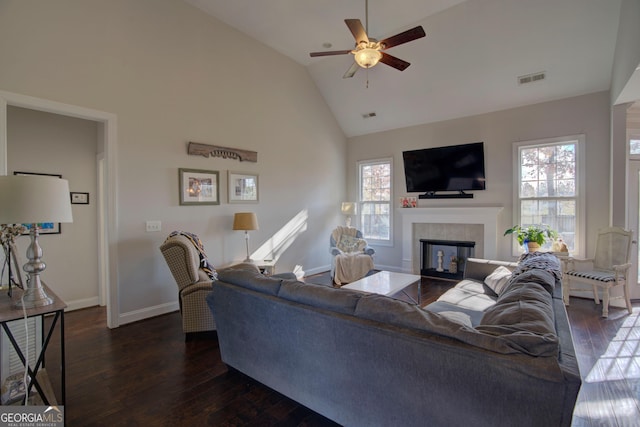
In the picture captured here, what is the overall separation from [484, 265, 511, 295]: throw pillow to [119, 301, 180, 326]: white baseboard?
3.81 meters

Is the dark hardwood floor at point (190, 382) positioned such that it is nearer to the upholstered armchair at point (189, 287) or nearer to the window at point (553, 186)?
the upholstered armchair at point (189, 287)

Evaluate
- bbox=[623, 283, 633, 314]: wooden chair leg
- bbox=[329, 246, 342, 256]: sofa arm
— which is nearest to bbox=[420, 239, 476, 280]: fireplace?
bbox=[329, 246, 342, 256]: sofa arm

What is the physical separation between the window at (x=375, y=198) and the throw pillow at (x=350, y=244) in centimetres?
88

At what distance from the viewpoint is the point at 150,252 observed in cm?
380

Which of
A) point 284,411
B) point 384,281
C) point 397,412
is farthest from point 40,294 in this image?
point 384,281

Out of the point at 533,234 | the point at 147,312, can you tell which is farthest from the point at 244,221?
the point at 533,234

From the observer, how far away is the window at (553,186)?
4594mm

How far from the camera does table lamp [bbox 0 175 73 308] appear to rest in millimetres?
1741

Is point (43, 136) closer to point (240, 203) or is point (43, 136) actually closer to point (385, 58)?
point (240, 203)

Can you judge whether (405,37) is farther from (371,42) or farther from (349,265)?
(349,265)

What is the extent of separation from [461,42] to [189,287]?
189 inches

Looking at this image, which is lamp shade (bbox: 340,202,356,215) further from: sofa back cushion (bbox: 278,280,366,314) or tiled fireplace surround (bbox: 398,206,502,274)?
sofa back cushion (bbox: 278,280,366,314)

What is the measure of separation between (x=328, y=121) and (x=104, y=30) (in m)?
4.03

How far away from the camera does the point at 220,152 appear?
4496 mm
